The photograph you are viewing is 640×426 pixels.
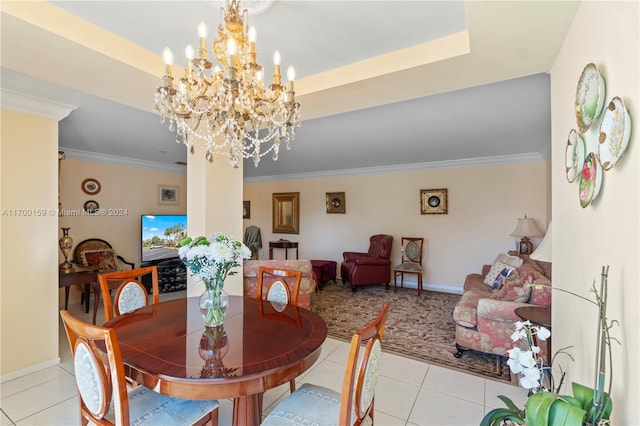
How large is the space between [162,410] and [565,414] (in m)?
1.54

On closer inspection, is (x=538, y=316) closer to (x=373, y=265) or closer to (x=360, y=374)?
(x=360, y=374)

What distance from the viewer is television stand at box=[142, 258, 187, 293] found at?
5.05 metres

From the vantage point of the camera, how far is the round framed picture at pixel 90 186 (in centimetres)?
468

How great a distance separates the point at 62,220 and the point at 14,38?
12.5 feet

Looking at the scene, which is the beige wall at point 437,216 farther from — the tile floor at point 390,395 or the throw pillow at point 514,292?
the tile floor at point 390,395

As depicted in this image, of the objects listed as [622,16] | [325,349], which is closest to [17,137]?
[325,349]

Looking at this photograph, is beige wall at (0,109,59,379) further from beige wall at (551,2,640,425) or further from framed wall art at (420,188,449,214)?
framed wall art at (420,188,449,214)

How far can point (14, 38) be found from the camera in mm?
1538

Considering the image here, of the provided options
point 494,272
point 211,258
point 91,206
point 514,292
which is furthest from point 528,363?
point 91,206

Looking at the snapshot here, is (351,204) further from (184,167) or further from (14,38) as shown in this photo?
(14,38)

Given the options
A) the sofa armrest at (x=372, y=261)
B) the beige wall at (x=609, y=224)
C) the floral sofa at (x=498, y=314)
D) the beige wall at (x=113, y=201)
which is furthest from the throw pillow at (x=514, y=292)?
the beige wall at (x=113, y=201)

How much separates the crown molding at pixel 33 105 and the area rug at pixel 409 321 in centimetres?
355

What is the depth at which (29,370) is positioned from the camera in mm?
2576

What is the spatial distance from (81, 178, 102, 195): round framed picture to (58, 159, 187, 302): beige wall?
0.05 meters
